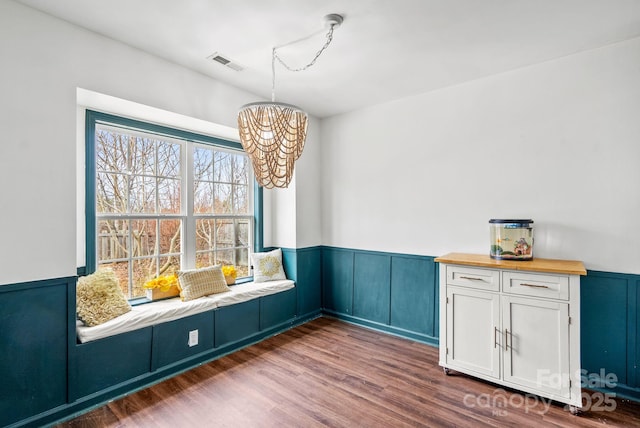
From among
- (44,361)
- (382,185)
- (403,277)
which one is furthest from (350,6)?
(44,361)

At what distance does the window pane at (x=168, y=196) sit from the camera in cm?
312

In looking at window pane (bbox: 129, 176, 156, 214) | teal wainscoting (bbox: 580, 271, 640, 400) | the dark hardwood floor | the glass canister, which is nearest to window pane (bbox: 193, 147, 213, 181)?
window pane (bbox: 129, 176, 156, 214)

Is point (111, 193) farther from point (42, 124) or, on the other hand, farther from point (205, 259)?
point (205, 259)

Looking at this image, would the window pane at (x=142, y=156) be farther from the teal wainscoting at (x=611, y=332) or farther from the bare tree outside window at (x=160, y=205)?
the teal wainscoting at (x=611, y=332)

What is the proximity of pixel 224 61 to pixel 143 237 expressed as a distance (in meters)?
1.82

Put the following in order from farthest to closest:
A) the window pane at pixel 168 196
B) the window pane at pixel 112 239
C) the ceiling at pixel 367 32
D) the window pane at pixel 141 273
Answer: the window pane at pixel 168 196
the window pane at pixel 141 273
the window pane at pixel 112 239
the ceiling at pixel 367 32

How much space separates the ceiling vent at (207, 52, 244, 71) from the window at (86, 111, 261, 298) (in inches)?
36.4

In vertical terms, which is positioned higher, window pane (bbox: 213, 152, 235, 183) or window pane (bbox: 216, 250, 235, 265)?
window pane (bbox: 213, 152, 235, 183)

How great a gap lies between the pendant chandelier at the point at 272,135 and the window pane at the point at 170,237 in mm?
1689

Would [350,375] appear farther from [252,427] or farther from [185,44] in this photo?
[185,44]

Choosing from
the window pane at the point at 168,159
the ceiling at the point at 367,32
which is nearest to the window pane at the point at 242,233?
the window pane at the point at 168,159

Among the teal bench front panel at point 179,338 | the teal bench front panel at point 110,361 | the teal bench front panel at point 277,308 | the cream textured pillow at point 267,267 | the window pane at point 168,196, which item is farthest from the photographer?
the cream textured pillow at point 267,267

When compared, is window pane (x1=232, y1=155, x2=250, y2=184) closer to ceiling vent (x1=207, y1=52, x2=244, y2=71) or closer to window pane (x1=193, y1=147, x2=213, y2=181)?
window pane (x1=193, y1=147, x2=213, y2=181)

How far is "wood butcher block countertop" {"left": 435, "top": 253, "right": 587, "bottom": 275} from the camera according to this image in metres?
2.13
